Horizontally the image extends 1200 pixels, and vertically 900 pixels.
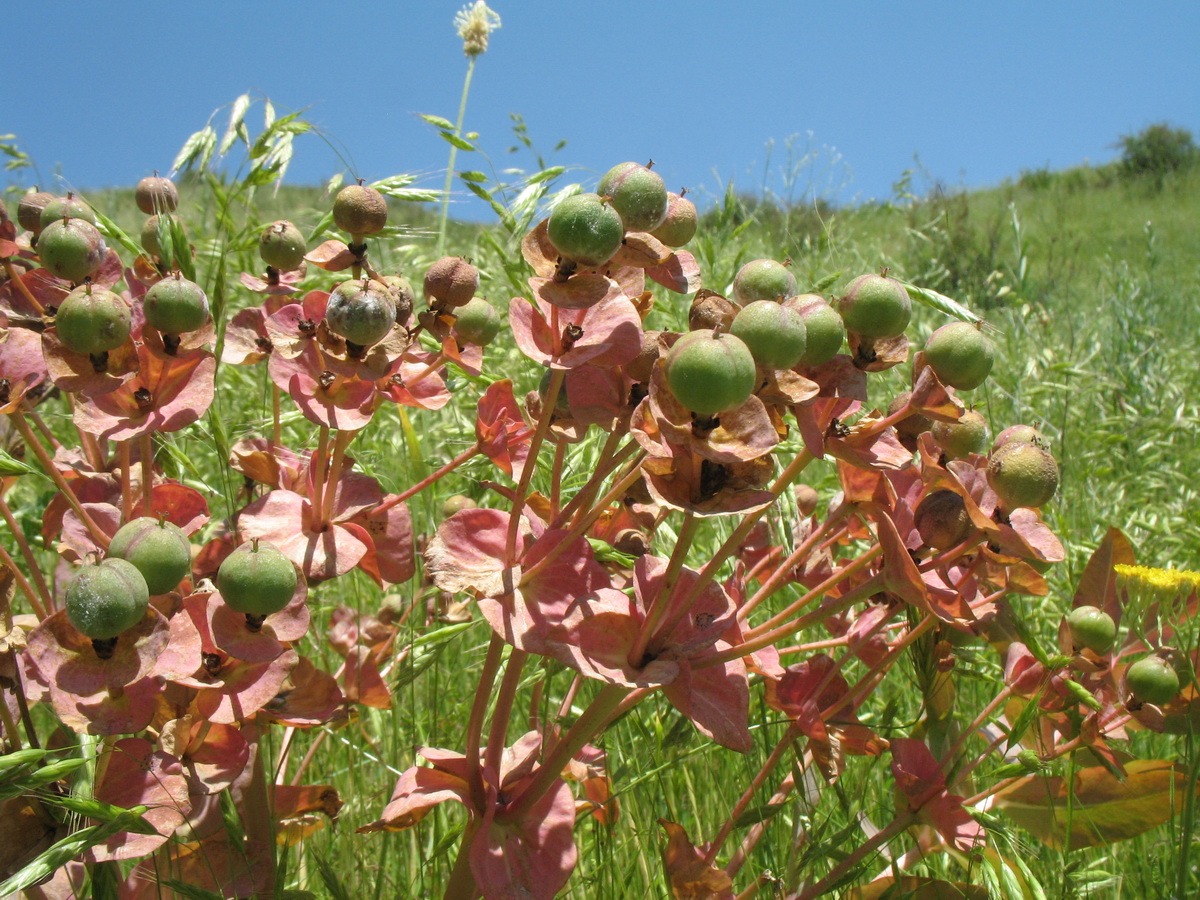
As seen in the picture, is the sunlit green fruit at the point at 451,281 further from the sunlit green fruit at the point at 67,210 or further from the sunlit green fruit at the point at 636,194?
the sunlit green fruit at the point at 67,210

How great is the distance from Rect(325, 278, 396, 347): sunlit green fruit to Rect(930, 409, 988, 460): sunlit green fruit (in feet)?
2.48

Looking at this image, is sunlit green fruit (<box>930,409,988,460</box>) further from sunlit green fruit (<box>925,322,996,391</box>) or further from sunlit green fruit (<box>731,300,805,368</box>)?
sunlit green fruit (<box>731,300,805,368</box>)

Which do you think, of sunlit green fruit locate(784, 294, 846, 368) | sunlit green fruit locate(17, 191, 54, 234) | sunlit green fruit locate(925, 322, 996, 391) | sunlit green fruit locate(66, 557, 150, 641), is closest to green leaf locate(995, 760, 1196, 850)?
sunlit green fruit locate(925, 322, 996, 391)

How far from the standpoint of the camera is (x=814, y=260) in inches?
114

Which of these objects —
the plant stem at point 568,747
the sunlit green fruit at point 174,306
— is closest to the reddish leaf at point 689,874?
the plant stem at point 568,747

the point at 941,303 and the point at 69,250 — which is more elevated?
the point at 69,250

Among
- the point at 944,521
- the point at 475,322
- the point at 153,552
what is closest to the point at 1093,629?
the point at 944,521

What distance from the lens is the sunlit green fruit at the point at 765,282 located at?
969mm

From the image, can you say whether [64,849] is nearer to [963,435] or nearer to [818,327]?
[818,327]

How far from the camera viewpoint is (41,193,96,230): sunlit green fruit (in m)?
1.27

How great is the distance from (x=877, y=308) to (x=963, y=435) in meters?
0.31

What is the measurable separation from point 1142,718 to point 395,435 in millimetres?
1899

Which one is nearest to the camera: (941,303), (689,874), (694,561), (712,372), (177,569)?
(712,372)

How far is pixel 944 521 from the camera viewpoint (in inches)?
39.9
